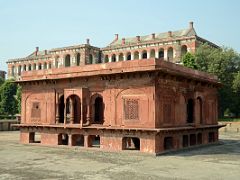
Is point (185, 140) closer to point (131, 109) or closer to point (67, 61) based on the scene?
point (131, 109)

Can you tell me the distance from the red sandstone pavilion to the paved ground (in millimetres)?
1488

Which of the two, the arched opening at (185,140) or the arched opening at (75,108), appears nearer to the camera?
the arched opening at (185,140)

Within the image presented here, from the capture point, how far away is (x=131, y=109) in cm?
2047

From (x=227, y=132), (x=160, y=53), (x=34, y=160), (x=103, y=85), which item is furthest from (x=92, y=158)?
(x=160, y=53)

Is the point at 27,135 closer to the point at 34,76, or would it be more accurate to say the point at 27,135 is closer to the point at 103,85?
the point at 34,76

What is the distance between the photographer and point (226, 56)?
46.2 meters

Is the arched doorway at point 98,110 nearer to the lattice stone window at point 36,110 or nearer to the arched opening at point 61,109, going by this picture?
the arched opening at point 61,109

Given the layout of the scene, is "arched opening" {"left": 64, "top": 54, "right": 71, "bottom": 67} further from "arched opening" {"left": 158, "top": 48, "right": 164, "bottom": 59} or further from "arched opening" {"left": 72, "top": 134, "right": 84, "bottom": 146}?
"arched opening" {"left": 72, "top": 134, "right": 84, "bottom": 146}

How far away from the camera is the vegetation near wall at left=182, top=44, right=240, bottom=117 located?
45.3m

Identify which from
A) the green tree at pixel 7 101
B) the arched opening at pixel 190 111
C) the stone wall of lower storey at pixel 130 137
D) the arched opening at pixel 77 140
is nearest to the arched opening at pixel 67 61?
the green tree at pixel 7 101

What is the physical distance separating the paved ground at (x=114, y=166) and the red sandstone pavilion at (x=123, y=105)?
4.88ft

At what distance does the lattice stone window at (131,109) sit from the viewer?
20.3m

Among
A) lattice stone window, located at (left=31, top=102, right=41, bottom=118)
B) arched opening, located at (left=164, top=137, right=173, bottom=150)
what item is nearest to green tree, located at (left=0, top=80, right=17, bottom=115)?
lattice stone window, located at (left=31, top=102, right=41, bottom=118)

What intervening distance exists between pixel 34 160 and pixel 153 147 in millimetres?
6448
